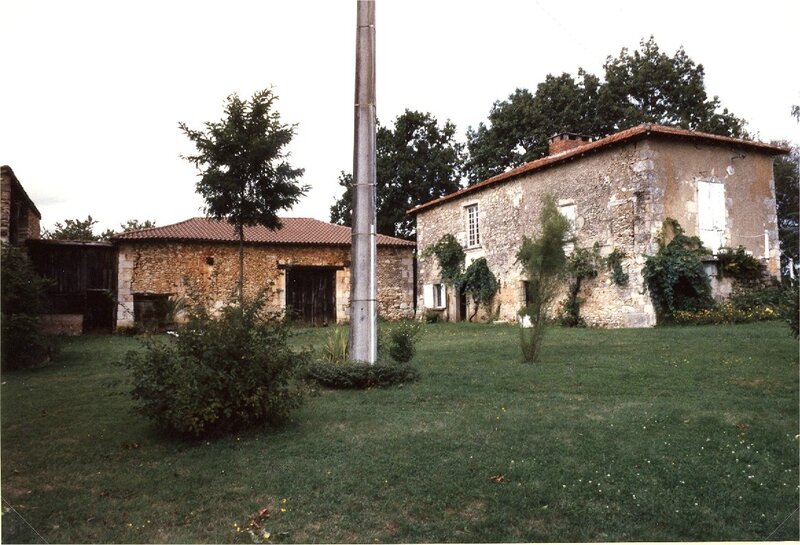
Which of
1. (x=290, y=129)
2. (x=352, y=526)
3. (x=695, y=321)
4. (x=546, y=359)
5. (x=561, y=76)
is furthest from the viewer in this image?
(x=561, y=76)

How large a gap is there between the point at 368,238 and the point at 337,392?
205cm

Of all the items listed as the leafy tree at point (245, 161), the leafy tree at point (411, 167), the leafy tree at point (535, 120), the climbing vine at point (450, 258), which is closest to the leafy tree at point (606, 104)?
the leafy tree at point (535, 120)

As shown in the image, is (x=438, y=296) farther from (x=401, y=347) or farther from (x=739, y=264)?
(x=401, y=347)

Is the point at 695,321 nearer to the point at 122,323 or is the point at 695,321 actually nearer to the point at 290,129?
the point at 290,129

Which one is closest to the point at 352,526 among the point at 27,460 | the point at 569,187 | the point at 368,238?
the point at 27,460

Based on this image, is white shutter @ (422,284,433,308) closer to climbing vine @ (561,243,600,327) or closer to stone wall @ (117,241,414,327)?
stone wall @ (117,241,414,327)

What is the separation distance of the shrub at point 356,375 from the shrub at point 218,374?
1649 millimetres

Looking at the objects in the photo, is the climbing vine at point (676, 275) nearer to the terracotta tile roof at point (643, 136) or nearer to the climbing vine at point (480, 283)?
the terracotta tile roof at point (643, 136)

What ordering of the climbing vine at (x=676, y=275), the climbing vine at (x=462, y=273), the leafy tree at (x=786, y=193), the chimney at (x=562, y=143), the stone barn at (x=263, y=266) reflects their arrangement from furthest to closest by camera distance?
the climbing vine at (x=462, y=273) → the stone barn at (x=263, y=266) → the chimney at (x=562, y=143) → the leafy tree at (x=786, y=193) → the climbing vine at (x=676, y=275)

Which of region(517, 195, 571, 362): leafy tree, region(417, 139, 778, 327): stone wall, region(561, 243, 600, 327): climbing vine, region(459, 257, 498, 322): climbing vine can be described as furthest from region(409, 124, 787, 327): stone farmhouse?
region(517, 195, 571, 362): leafy tree

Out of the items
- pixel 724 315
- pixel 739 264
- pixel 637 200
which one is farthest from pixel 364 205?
pixel 739 264

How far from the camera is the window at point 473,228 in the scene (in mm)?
20797

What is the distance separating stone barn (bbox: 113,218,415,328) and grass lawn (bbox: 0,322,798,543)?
12262 mm

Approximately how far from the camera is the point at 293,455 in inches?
197
